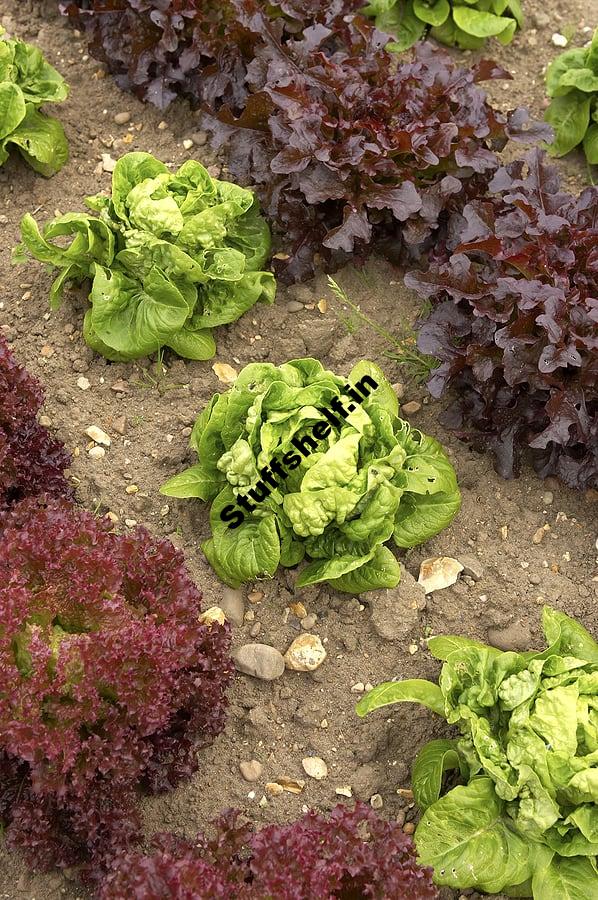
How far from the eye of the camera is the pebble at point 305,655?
4.03 meters

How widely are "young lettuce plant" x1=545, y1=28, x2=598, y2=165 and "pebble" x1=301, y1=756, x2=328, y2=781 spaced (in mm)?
3526

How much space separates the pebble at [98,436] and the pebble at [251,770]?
1539mm

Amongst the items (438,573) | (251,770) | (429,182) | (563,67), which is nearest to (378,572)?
(438,573)

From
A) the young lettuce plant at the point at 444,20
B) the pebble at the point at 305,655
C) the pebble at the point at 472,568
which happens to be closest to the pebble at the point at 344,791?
the pebble at the point at 305,655

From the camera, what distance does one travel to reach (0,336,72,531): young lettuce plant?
404 cm

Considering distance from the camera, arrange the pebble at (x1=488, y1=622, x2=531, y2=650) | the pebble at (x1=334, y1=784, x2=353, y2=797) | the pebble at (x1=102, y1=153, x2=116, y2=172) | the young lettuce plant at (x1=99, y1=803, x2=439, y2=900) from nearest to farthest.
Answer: the young lettuce plant at (x1=99, y1=803, x2=439, y2=900) < the pebble at (x1=334, y1=784, x2=353, y2=797) < the pebble at (x1=488, y1=622, x2=531, y2=650) < the pebble at (x1=102, y1=153, x2=116, y2=172)

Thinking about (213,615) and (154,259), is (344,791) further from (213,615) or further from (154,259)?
(154,259)

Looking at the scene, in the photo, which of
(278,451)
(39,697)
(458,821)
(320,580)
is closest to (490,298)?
(278,451)

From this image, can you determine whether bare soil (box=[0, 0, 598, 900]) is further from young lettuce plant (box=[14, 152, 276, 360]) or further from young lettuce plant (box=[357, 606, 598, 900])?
young lettuce plant (box=[357, 606, 598, 900])

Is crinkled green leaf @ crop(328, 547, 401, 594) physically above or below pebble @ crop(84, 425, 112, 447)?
above

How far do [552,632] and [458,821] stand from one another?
77 cm

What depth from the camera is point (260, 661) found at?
157 inches

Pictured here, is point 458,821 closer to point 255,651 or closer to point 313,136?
point 255,651

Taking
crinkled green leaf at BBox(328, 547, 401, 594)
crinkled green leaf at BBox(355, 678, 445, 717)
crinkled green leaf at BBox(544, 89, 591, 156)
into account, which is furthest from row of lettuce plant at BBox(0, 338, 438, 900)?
crinkled green leaf at BBox(544, 89, 591, 156)
